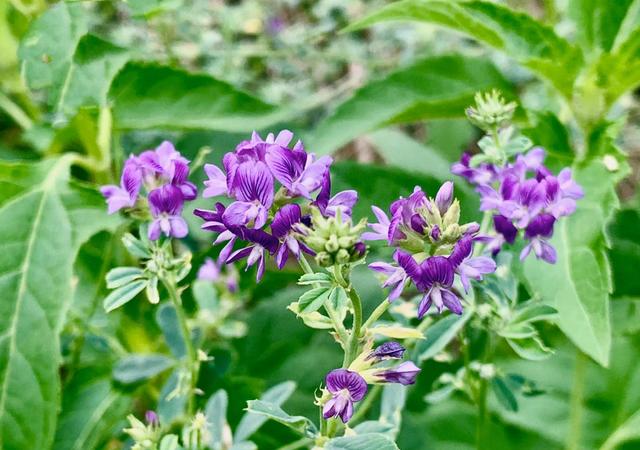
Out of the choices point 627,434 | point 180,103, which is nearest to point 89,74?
point 180,103

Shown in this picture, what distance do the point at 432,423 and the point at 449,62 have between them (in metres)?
0.62

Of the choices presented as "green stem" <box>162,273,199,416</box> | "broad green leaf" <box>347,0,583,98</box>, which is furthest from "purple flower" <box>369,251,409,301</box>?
"broad green leaf" <box>347,0,583,98</box>

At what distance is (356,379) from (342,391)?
14mm

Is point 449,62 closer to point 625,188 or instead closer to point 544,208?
point 544,208

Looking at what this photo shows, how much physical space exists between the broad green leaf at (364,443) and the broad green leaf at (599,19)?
2.17 feet

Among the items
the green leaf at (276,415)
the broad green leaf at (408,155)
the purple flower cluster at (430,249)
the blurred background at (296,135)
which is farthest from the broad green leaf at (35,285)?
the broad green leaf at (408,155)

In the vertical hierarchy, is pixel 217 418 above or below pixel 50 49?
below

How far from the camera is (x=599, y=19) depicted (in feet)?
3.34

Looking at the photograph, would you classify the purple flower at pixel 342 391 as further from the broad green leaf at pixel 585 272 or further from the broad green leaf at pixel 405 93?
the broad green leaf at pixel 405 93

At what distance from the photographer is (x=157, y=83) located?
108 cm

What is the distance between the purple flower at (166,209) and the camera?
0.68 m

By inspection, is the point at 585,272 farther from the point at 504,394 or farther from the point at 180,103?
the point at 180,103

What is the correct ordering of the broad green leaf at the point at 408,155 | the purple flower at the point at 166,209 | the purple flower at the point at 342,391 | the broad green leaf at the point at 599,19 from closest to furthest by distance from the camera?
the purple flower at the point at 342,391, the purple flower at the point at 166,209, the broad green leaf at the point at 599,19, the broad green leaf at the point at 408,155

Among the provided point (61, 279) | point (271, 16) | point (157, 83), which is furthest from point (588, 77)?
point (271, 16)
